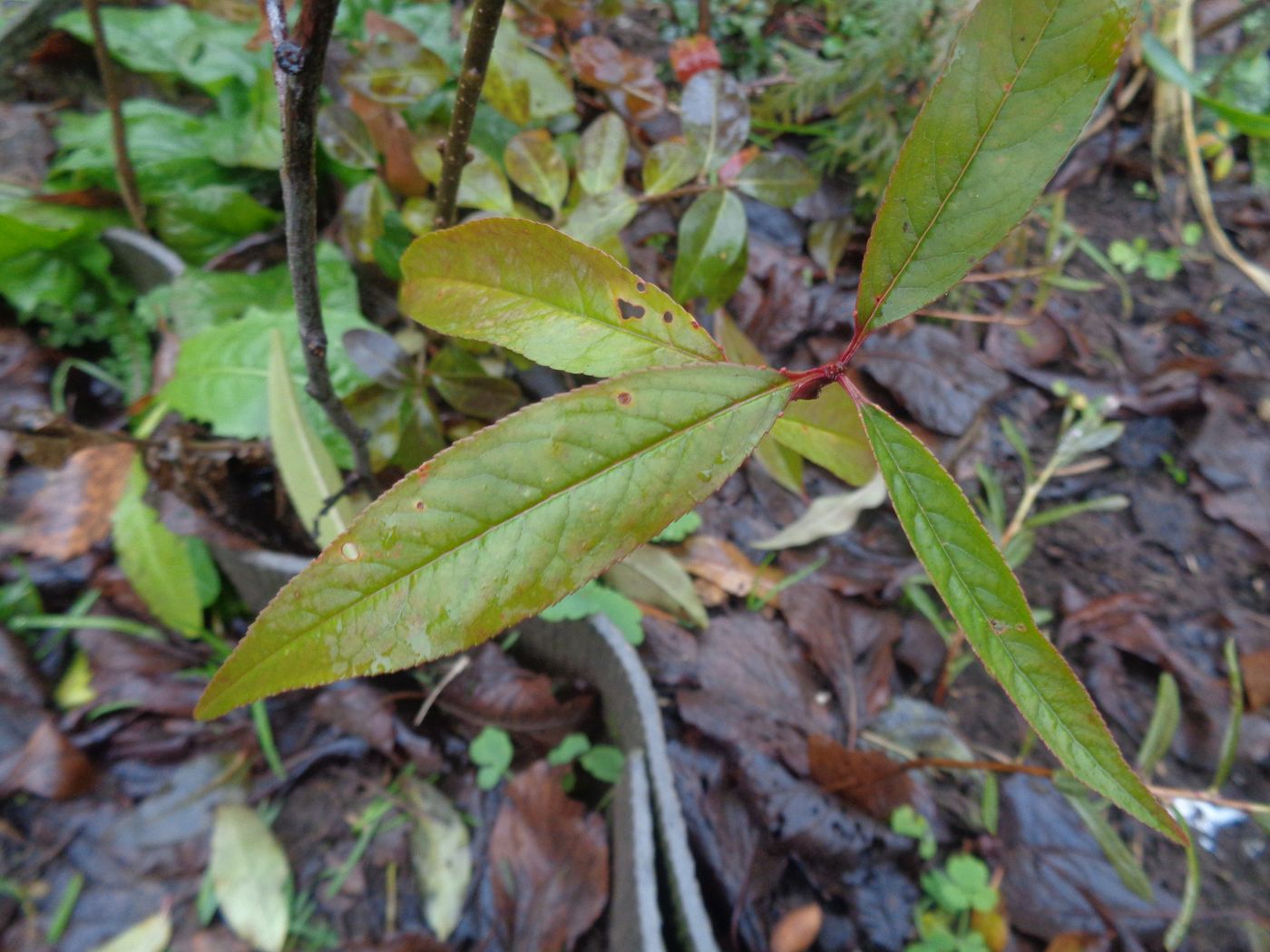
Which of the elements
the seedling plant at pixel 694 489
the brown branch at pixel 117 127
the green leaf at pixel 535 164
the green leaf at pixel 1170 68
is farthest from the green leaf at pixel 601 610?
the green leaf at pixel 1170 68

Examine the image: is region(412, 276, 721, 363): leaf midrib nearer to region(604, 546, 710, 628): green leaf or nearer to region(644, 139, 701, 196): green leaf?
region(644, 139, 701, 196): green leaf

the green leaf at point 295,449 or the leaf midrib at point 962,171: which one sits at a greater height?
the leaf midrib at point 962,171

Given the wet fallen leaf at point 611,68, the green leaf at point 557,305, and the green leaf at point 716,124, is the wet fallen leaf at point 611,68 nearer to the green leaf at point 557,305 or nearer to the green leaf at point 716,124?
the green leaf at point 716,124

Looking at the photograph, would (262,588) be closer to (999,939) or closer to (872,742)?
(872,742)

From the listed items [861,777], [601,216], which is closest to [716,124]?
[601,216]

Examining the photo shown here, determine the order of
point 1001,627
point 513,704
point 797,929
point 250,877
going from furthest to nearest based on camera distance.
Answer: point 513,704, point 250,877, point 797,929, point 1001,627

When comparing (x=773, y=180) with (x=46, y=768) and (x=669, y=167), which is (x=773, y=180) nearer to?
(x=669, y=167)

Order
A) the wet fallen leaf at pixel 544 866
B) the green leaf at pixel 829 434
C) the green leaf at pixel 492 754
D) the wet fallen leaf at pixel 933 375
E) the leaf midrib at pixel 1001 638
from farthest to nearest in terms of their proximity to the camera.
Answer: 1. the wet fallen leaf at pixel 933 375
2. the green leaf at pixel 492 754
3. the wet fallen leaf at pixel 544 866
4. the green leaf at pixel 829 434
5. the leaf midrib at pixel 1001 638

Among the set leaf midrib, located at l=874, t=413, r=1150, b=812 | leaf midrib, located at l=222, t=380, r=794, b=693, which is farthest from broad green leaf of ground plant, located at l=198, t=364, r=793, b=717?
leaf midrib, located at l=874, t=413, r=1150, b=812
